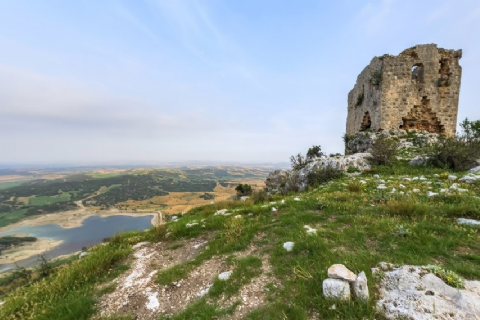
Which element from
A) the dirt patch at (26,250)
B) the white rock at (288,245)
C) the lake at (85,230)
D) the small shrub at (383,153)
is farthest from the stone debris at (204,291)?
the dirt patch at (26,250)

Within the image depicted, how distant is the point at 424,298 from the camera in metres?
2.74

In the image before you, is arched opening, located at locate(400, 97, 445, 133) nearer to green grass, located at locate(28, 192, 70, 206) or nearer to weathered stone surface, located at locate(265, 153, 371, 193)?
weathered stone surface, located at locate(265, 153, 371, 193)

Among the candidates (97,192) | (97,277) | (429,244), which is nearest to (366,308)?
(429,244)

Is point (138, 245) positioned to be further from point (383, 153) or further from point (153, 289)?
point (383, 153)

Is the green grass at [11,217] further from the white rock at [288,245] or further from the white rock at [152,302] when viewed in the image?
the white rock at [288,245]

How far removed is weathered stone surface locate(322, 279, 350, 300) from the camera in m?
2.93

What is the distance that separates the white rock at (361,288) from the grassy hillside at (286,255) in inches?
4.0

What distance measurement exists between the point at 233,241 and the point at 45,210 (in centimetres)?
10501

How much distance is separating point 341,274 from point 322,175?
999 centimetres

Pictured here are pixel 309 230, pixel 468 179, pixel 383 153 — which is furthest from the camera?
pixel 383 153

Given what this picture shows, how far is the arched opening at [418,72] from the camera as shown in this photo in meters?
16.7

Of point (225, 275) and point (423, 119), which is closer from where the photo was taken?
point (225, 275)

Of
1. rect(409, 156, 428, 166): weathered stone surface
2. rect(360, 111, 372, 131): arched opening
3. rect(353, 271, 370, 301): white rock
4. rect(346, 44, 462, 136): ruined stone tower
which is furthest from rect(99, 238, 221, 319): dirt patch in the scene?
rect(360, 111, 372, 131): arched opening

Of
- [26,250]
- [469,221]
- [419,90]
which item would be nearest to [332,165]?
[469,221]
